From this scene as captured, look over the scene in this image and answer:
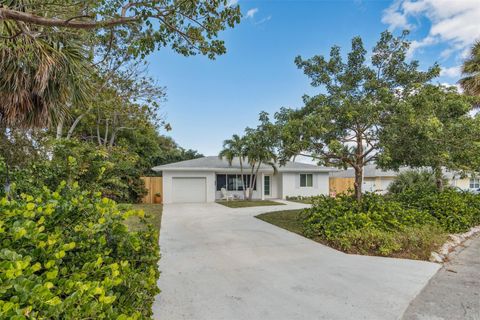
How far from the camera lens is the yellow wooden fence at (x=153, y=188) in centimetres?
1759

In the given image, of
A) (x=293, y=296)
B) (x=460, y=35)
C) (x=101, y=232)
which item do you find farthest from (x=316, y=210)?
(x=460, y=35)

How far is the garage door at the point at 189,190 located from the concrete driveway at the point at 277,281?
35.1ft

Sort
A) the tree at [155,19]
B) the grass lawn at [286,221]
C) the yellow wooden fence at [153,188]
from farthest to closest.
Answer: the yellow wooden fence at [153,188] < the grass lawn at [286,221] < the tree at [155,19]

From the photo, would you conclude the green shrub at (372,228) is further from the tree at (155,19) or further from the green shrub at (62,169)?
the green shrub at (62,169)

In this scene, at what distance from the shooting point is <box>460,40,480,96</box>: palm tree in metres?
12.4

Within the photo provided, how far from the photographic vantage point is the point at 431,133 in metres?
7.04

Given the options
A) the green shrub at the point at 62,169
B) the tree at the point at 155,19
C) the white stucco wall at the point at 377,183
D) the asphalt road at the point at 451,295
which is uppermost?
the tree at the point at 155,19

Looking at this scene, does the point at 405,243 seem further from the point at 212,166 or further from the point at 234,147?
the point at 212,166

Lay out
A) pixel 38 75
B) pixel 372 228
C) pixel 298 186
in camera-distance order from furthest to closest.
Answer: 1. pixel 298 186
2. pixel 372 228
3. pixel 38 75

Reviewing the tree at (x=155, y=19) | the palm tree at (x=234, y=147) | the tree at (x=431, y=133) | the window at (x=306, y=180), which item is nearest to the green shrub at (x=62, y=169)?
the tree at (x=155, y=19)

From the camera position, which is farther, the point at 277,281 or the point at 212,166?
the point at 212,166

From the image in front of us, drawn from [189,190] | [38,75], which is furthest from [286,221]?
[189,190]

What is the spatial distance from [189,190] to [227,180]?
3.19 m

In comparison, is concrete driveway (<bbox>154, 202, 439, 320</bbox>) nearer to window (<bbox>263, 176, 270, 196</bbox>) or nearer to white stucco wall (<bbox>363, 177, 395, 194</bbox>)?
window (<bbox>263, 176, 270, 196</bbox>)
